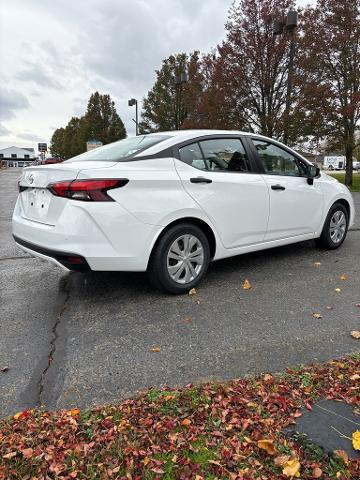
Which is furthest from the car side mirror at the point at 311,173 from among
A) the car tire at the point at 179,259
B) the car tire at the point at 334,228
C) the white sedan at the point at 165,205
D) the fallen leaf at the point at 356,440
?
the fallen leaf at the point at 356,440

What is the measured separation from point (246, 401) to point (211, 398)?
0.19m

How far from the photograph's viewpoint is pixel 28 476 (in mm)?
1709

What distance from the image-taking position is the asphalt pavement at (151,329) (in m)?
2.49

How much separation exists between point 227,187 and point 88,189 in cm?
148

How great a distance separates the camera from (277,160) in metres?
4.75

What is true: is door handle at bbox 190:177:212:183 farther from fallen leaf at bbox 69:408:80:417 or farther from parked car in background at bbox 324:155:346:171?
parked car in background at bbox 324:155:346:171

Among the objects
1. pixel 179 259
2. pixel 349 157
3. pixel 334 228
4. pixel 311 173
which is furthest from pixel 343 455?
pixel 349 157

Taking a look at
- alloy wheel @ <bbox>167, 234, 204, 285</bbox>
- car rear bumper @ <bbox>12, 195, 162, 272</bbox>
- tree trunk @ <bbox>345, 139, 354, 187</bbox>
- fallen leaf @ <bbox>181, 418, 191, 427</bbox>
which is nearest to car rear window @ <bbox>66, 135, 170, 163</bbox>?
car rear bumper @ <bbox>12, 195, 162, 272</bbox>

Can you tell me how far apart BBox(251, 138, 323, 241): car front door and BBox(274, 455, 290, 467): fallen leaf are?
3.00 meters

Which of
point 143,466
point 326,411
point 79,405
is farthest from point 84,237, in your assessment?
point 326,411

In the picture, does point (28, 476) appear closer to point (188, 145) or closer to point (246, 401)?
point (246, 401)

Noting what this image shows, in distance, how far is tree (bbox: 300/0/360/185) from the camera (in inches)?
589

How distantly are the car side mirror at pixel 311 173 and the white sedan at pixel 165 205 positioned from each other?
18cm

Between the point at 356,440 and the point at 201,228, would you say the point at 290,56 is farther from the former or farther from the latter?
the point at 356,440
